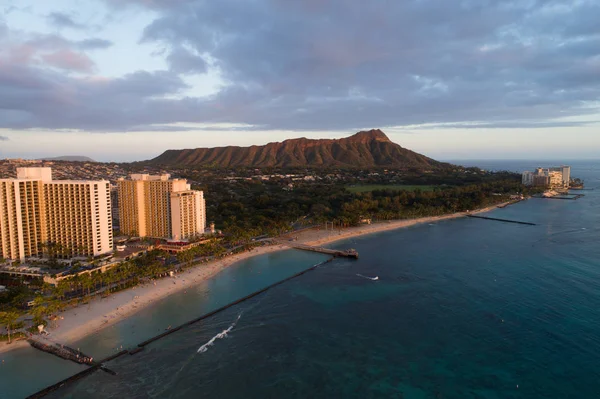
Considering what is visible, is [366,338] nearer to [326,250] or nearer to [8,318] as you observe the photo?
[8,318]

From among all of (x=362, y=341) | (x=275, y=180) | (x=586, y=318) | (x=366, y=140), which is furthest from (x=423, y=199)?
(x=366, y=140)

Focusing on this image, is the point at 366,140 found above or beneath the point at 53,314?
above

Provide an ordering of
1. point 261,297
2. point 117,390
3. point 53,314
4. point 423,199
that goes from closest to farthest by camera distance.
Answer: point 117,390, point 53,314, point 261,297, point 423,199

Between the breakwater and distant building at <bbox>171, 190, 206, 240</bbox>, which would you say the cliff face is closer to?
distant building at <bbox>171, 190, 206, 240</bbox>

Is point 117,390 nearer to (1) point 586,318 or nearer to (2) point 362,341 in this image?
(2) point 362,341

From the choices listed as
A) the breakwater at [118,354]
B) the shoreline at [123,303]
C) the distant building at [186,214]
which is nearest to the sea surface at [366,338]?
the breakwater at [118,354]

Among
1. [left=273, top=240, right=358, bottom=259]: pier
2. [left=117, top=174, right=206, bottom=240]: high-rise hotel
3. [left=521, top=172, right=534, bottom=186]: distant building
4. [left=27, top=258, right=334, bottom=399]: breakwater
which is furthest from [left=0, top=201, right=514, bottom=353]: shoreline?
[left=521, top=172, right=534, bottom=186]: distant building
